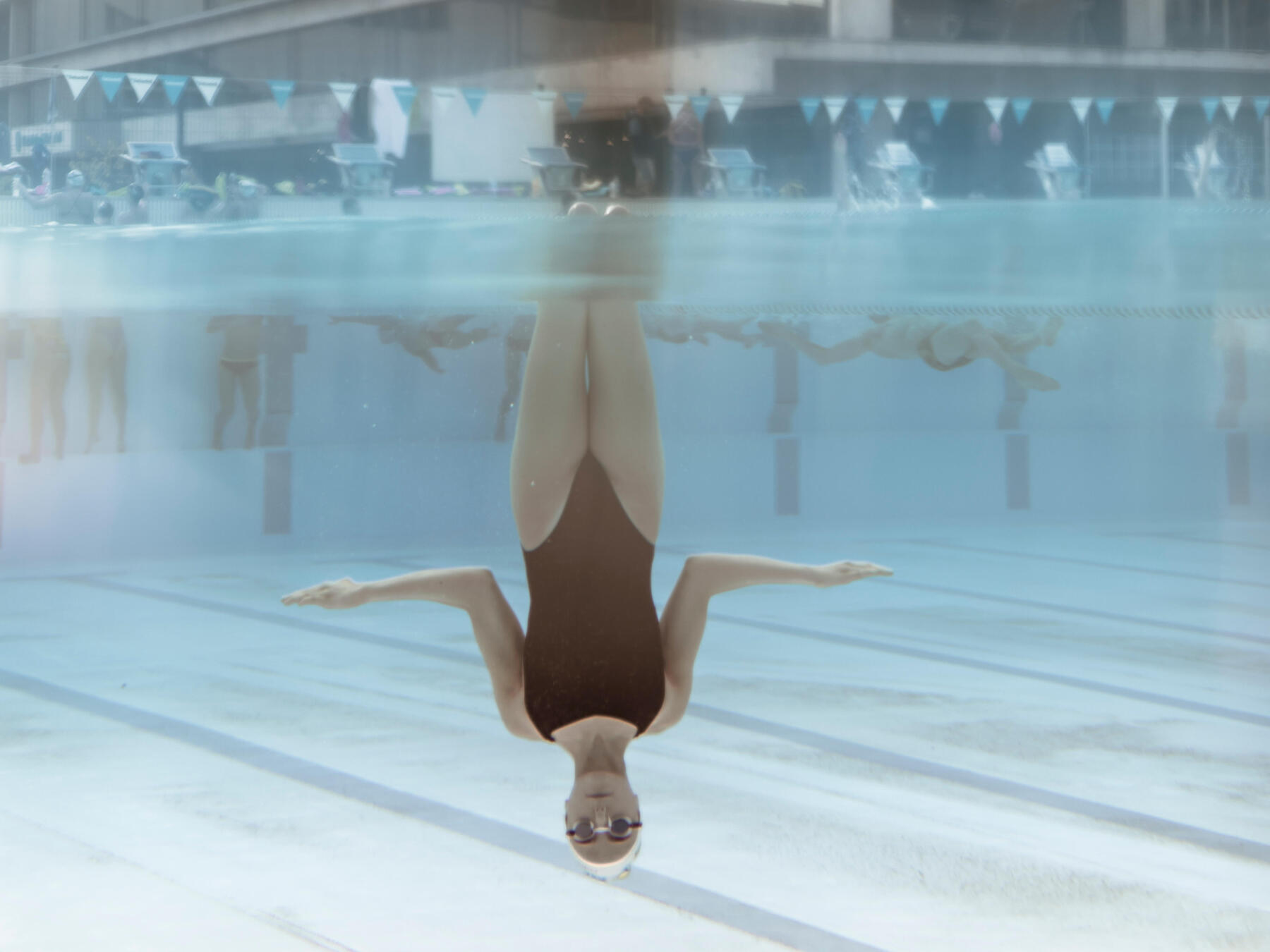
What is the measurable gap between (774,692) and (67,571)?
4.77 m

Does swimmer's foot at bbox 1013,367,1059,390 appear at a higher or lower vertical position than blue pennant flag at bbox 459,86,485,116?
lower

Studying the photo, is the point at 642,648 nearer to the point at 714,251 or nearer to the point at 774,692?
the point at 714,251

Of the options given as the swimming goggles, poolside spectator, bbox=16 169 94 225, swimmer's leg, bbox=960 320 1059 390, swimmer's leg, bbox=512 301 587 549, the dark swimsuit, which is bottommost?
the swimming goggles

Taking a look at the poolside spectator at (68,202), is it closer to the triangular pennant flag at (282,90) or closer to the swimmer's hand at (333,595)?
the triangular pennant flag at (282,90)

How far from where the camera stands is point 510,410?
9.44 metres

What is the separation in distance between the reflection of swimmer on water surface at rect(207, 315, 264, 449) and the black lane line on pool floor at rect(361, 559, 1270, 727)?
1.50m

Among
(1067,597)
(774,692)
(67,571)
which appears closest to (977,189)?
(774,692)

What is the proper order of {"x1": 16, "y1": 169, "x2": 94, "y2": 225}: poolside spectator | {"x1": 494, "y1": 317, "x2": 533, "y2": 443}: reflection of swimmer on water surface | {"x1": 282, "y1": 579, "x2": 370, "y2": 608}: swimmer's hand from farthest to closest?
{"x1": 494, "y1": 317, "x2": 533, "y2": 443}: reflection of swimmer on water surface < {"x1": 16, "y1": 169, "x2": 94, "y2": 225}: poolside spectator < {"x1": 282, "y1": 579, "x2": 370, "y2": 608}: swimmer's hand

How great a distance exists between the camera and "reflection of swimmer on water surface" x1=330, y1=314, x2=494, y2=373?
8.23m

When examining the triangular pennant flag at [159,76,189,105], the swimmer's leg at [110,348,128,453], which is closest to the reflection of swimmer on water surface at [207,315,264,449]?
the swimmer's leg at [110,348,128,453]

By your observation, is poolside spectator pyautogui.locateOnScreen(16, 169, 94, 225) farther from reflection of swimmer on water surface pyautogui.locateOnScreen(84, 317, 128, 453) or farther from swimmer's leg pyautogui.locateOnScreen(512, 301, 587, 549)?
reflection of swimmer on water surface pyautogui.locateOnScreen(84, 317, 128, 453)

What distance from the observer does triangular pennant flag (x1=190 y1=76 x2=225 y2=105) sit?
12.5ft

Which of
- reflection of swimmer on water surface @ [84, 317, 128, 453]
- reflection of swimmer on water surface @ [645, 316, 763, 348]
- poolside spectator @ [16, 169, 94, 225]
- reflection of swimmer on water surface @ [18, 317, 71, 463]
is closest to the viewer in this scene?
poolside spectator @ [16, 169, 94, 225]

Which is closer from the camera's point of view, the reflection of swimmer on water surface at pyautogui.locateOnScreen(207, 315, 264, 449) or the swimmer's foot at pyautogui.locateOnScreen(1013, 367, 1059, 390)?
the swimmer's foot at pyautogui.locateOnScreen(1013, 367, 1059, 390)
